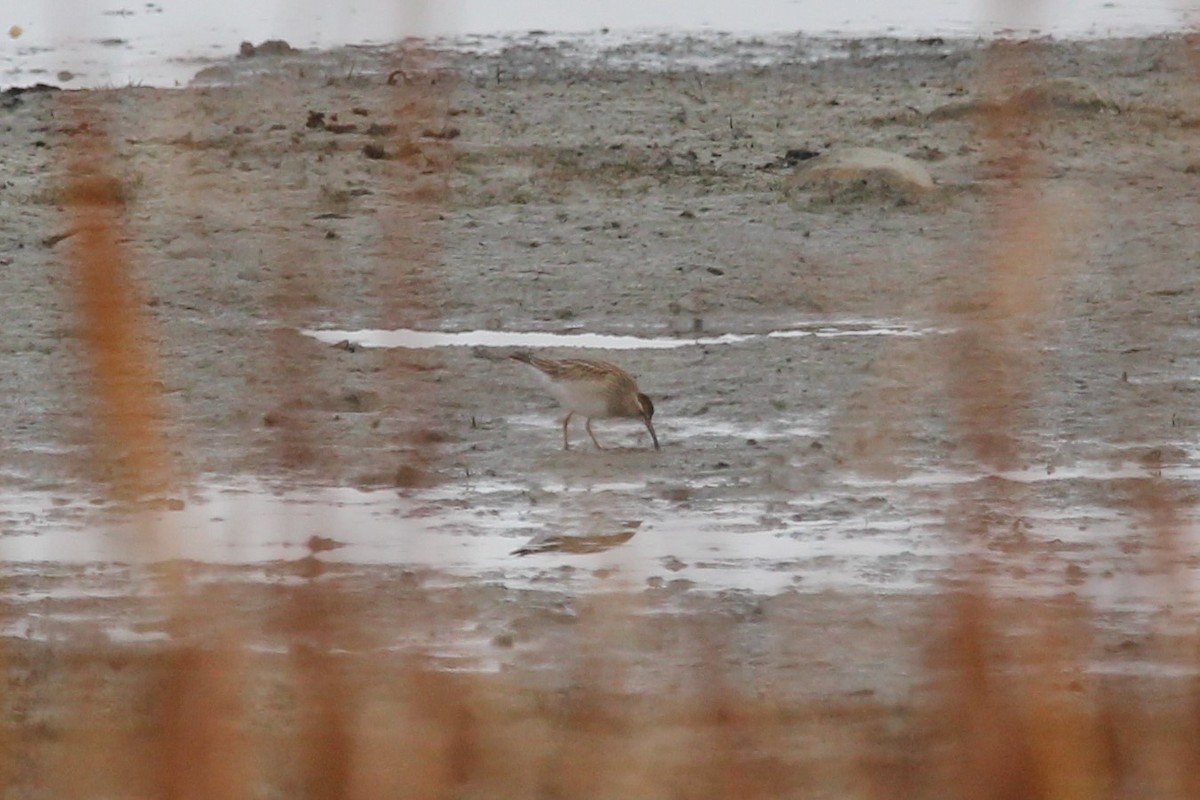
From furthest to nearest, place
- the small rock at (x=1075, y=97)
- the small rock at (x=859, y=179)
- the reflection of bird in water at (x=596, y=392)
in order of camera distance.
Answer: the small rock at (x=1075, y=97) → the small rock at (x=859, y=179) → the reflection of bird in water at (x=596, y=392)

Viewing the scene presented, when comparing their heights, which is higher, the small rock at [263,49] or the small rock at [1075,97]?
the small rock at [263,49]

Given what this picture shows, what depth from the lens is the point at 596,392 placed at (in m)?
7.86

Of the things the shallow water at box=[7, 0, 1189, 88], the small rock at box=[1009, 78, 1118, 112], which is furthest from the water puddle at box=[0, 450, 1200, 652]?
the shallow water at box=[7, 0, 1189, 88]

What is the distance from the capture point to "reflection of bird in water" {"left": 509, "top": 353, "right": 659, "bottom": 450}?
7.84m

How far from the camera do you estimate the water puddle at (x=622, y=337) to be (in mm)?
9422

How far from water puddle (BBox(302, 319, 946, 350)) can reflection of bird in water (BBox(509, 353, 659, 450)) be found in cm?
132

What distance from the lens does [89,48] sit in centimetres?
336

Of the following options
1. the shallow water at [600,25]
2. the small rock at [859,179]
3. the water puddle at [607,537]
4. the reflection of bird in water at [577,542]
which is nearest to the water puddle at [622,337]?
the water puddle at [607,537]

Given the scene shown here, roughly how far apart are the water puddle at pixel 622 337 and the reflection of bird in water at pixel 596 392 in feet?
4.32

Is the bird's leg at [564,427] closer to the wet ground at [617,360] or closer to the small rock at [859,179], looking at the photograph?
the wet ground at [617,360]

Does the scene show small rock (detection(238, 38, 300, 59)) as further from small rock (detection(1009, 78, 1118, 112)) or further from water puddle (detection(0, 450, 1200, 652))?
water puddle (detection(0, 450, 1200, 652))

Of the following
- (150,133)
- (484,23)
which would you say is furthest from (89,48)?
(484,23)

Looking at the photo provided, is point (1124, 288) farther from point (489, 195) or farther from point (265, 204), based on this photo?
point (265, 204)

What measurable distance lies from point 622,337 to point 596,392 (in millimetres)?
1829
